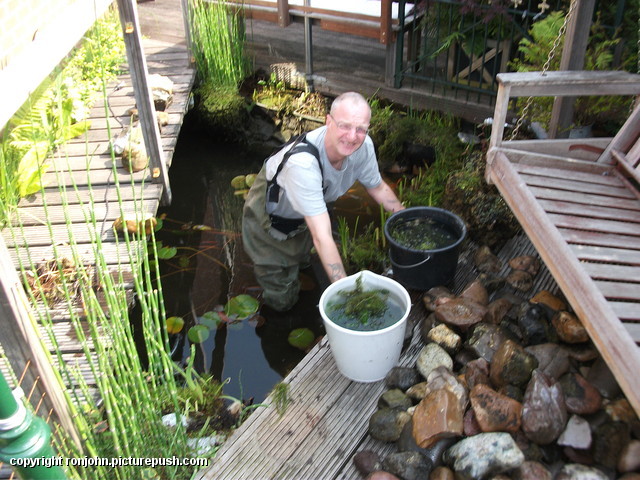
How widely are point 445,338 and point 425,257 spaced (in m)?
0.42

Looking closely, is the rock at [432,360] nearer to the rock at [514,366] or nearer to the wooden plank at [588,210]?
the rock at [514,366]

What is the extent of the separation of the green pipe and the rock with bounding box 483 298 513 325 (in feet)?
6.65

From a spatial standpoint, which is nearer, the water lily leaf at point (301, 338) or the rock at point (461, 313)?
the rock at point (461, 313)

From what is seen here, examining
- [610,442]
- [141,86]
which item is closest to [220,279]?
[141,86]

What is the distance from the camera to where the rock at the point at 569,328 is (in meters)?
2.42

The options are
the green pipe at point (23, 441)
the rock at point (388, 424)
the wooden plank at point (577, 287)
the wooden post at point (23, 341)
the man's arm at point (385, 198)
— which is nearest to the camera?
the green pipe at point (23, 441)

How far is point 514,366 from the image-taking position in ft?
7.59

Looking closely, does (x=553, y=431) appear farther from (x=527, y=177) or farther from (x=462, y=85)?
(x=462, y=85)

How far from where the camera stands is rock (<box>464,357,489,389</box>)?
2387 millimetres

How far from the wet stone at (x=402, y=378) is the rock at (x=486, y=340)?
279 mm

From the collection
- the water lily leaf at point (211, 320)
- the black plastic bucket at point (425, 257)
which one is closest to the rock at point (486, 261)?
the black plastic bucket at point (425, 257)

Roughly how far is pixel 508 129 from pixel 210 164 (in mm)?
2978

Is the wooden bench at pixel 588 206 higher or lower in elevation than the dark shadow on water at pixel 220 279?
higher

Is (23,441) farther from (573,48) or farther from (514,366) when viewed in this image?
(573,48)
